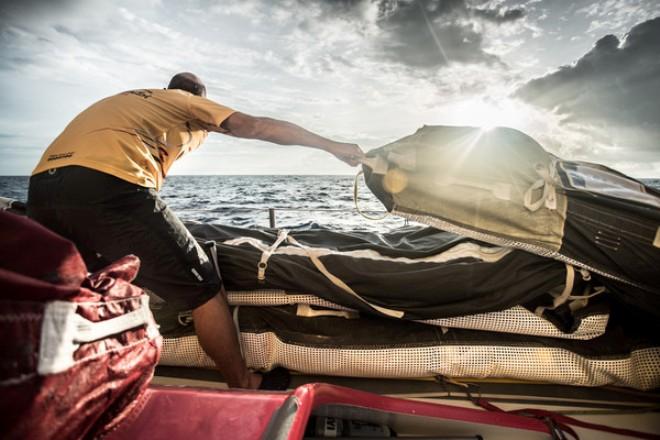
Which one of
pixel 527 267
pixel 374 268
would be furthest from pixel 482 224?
pixel 374 268

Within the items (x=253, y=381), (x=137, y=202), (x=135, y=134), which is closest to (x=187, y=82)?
(x=135, y=134)

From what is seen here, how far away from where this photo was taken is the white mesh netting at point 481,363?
151 cm

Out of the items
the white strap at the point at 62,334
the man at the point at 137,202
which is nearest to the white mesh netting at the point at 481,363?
the man at the point at 137,202

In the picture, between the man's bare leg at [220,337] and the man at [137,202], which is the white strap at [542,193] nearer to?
the man at [137,202]

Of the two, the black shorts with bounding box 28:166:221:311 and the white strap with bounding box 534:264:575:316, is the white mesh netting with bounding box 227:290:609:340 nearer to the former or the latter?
the white strap with bounding box 534:264:575:316

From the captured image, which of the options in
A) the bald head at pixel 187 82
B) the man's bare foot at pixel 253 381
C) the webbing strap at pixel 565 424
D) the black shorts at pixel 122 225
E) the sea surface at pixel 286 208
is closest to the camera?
the webbing strap at pixel 565 424

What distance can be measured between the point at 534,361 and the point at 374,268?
0.81 m

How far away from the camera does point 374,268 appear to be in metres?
1.59

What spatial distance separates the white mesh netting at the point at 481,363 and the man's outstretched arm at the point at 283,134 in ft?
3.05

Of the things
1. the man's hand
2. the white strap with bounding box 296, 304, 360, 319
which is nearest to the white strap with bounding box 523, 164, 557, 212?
the man's hand

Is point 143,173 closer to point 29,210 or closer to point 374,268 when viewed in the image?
point 29,210

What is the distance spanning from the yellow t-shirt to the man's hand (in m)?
0.55

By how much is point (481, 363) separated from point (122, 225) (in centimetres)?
164

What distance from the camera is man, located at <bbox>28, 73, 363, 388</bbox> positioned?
145 centimetres
